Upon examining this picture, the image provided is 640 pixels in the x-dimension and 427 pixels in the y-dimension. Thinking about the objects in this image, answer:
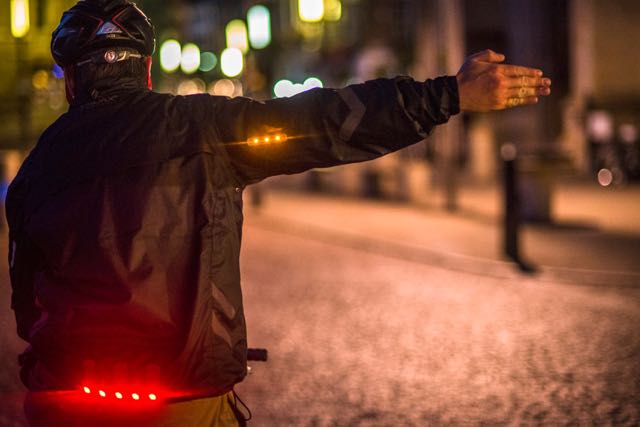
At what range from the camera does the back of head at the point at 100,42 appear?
2.41 meters

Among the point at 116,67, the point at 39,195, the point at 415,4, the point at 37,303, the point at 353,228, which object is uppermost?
the point at 415,4

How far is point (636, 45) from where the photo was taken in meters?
29.6

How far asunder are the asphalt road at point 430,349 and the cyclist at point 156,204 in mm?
3018

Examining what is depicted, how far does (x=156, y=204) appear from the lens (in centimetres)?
228

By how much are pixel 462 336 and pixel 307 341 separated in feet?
3.86

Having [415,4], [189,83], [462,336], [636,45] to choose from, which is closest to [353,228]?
[462,336]

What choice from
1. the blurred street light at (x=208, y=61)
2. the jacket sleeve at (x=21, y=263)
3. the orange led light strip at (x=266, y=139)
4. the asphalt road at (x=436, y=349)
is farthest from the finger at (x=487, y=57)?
the blurred street light at (x=208, y=61)

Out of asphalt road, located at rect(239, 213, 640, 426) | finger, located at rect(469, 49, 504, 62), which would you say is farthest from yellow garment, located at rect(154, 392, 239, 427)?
asphalt road, located at rect(239, 213, 640, 426)

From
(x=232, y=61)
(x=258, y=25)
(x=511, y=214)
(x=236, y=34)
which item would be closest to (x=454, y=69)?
(x=511, y=214)

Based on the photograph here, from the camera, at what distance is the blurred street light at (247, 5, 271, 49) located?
24375 mm

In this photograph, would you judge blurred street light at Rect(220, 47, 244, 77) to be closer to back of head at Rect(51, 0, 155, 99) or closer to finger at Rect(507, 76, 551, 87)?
back of head at Rect(51, 0, 155, 99)

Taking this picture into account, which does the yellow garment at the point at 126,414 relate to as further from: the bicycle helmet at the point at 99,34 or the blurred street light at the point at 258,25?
the blurred street light at the point at 258,25

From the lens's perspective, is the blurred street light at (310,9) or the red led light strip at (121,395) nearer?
the red led light strip at (121,395)

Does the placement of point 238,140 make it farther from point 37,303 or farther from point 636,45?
point 636,45
